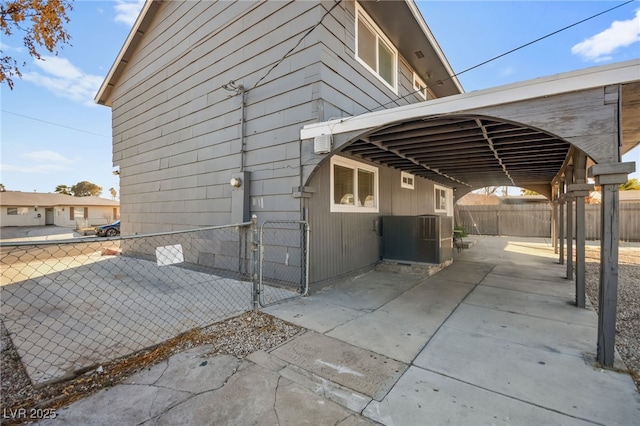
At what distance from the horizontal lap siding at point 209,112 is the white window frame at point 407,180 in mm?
4185

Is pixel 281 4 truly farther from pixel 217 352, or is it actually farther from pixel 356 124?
pixel 217 352

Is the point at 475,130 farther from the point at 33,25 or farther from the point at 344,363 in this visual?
the point at 33,25

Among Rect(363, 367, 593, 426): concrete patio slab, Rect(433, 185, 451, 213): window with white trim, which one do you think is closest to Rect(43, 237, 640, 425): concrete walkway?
Rect(363, 367, 593, 426): concrete patio slab

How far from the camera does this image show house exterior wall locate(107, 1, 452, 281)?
471cm

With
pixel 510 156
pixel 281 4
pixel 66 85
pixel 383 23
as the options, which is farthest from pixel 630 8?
pixel 66 85

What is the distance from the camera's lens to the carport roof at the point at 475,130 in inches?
102

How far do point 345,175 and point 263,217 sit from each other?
5.96 feet

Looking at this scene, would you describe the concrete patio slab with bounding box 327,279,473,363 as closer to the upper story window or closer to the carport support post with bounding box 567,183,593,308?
the carport support post with bounding box 567,183,593,308

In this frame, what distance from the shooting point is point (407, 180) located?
8211 mm

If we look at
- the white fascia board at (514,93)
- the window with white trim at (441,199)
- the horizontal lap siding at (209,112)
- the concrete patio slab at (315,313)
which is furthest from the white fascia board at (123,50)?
the window with white trim at (441,199)

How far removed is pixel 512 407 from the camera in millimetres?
1955

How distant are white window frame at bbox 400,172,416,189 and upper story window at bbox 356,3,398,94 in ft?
7.35

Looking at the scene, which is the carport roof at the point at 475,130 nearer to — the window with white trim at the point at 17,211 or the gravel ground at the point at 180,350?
the gravel ground at the point at 180,350

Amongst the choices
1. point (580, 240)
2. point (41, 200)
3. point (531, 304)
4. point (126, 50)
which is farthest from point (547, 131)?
point (41, 200)
